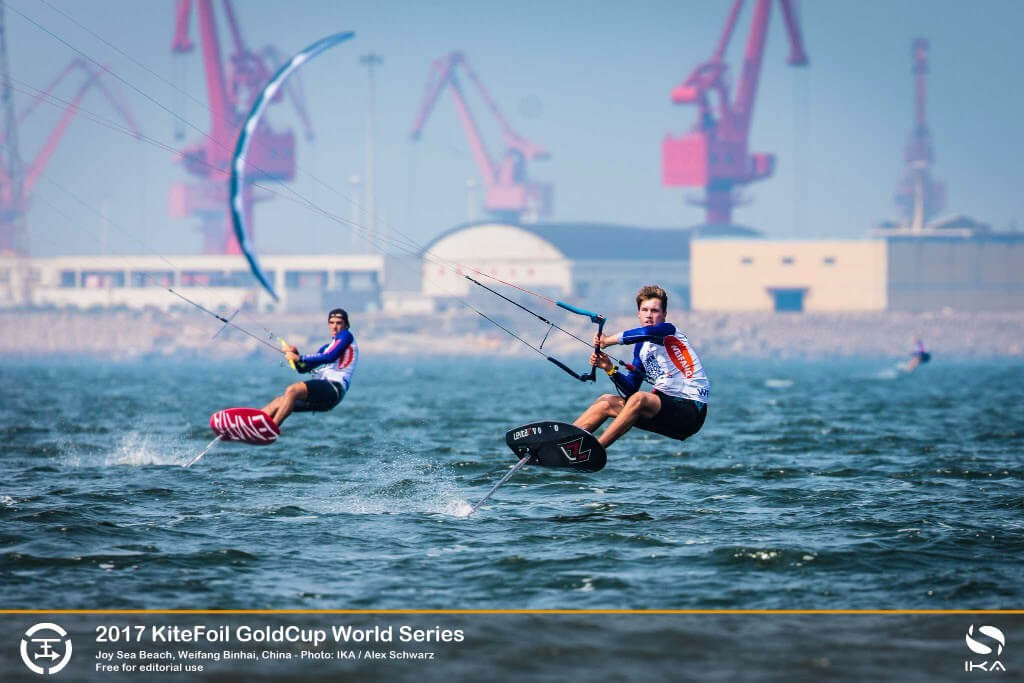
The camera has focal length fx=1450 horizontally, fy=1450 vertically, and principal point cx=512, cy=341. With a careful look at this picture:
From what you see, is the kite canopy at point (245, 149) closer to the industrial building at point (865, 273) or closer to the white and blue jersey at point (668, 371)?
the white and blue jersey at point (668, 371)

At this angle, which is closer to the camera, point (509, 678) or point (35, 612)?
point (509, 678)

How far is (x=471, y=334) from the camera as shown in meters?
150

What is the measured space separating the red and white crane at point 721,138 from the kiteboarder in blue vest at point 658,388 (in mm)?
141382

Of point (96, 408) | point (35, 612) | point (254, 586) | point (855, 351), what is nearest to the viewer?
point (35, 612)

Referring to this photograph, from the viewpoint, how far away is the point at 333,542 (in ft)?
44.9

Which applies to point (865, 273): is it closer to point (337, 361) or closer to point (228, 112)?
point (228, 112)

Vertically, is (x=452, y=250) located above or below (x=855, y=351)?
above

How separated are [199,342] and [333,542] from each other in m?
149

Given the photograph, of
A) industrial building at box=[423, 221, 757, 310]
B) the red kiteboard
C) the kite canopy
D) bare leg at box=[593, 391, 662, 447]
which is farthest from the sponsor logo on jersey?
industrial building at box=[423, 221, 757, 310]

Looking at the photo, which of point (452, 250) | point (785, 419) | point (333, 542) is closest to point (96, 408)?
point (785, 419)

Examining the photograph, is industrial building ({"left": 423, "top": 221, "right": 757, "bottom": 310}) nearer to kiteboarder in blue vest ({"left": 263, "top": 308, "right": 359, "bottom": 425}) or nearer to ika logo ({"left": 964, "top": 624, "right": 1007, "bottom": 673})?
kiteboarder in blue vest ({"left": 263, "top": 308, "right": 359, "bottom": 425})

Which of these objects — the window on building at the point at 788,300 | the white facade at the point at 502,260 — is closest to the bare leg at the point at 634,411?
the window on building at the point at 788,300

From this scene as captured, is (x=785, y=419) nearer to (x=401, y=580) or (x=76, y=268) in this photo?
(x=401, y=580)

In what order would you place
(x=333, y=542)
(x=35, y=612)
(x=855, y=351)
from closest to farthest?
(x=35, y=612)
(x=333, y=542)
(x=855, y=351)
